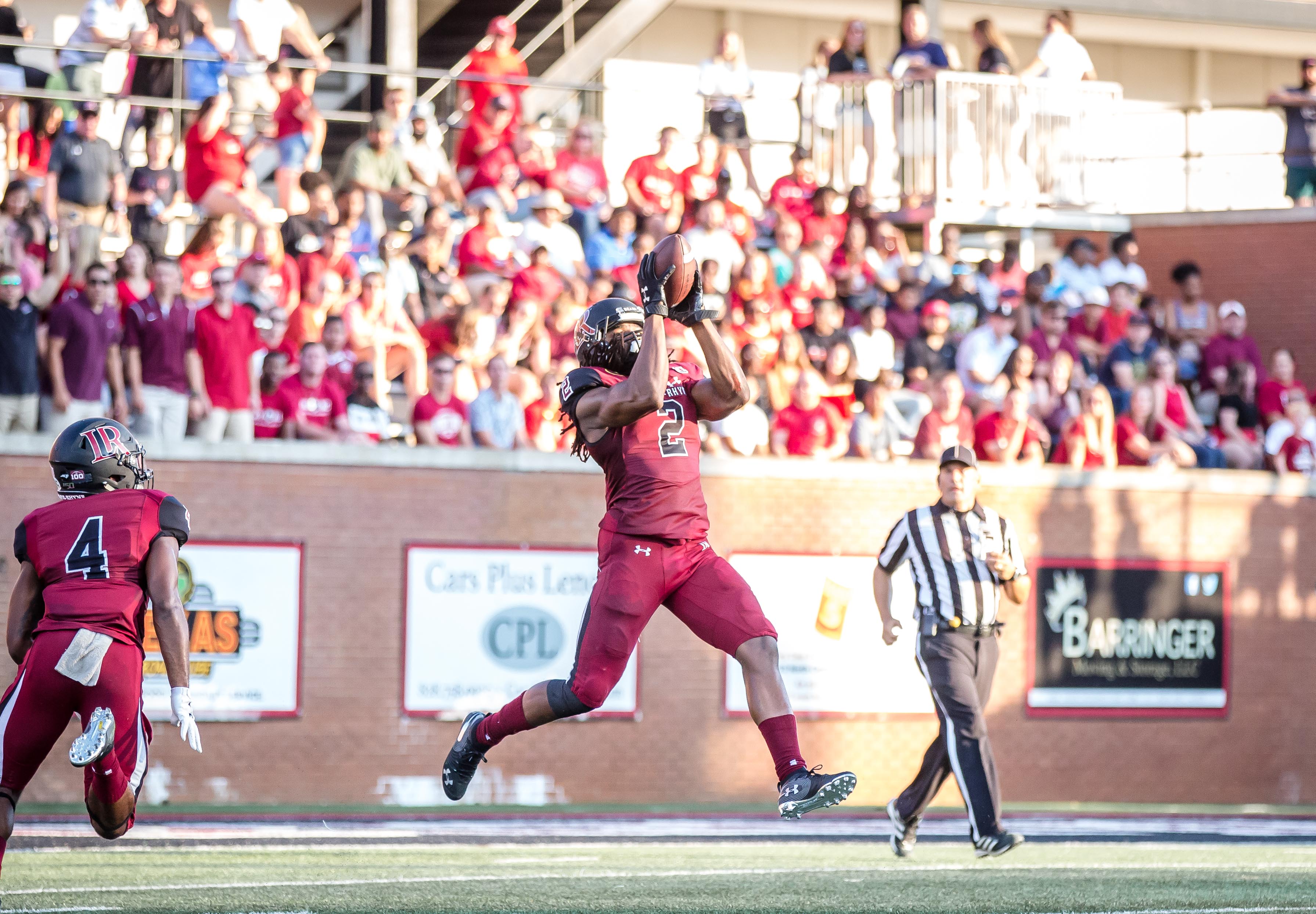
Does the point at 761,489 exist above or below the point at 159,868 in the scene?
above

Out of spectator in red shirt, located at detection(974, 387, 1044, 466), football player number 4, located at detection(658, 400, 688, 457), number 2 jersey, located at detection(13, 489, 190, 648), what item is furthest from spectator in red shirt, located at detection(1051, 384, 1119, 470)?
number 2 jersey, located at detection(13, 489, 190, 648)

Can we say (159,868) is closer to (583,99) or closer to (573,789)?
(573,789)

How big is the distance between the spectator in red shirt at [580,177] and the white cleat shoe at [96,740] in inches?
393

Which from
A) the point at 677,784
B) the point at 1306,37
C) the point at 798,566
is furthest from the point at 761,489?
the point at 1306,37

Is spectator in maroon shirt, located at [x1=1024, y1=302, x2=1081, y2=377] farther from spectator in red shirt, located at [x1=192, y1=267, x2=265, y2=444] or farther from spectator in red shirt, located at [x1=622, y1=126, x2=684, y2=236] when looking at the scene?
spectator in red shirt, located at [x1=192, y1=267, x2=265, y2=444]

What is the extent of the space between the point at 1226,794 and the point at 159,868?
357 inches

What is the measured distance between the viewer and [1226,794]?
48.9 ft

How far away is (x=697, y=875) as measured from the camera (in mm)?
9281

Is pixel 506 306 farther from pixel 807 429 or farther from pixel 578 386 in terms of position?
pixel 578 386

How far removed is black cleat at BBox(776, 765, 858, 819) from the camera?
676 centimetres

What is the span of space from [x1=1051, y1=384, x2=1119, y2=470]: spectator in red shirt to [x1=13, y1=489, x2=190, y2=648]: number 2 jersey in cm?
955

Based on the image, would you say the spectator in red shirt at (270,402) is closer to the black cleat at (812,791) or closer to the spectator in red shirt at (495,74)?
the spectator in red shirt at (495,74)

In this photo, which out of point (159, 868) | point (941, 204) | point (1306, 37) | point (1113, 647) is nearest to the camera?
point (159, 868)

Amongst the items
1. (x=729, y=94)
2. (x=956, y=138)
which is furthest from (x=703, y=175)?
(x=956, y=138)
